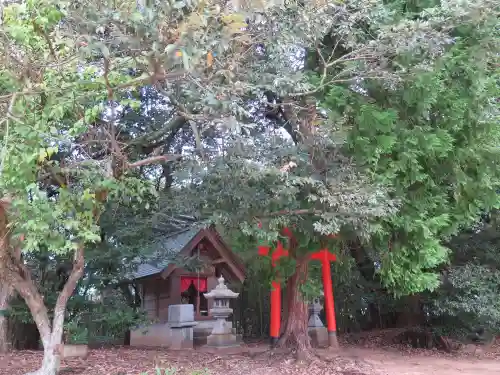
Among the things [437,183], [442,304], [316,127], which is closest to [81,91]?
[316,127]

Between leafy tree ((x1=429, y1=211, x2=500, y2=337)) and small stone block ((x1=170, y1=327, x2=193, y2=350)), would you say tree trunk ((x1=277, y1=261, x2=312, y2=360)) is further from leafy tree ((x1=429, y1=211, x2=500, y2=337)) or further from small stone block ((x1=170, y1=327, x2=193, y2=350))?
leafy tree ((x1=429, y1=211, x2=500, y2=337))

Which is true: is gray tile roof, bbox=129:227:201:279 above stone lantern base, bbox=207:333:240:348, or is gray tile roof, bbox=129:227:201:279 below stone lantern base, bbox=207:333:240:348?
above

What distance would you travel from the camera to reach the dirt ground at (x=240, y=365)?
684cm

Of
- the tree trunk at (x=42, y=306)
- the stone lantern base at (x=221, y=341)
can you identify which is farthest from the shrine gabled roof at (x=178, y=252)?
the tree trunk at (x=42, y=306)

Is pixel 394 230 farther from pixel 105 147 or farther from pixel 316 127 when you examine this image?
pixel 105 147

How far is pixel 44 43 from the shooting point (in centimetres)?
548

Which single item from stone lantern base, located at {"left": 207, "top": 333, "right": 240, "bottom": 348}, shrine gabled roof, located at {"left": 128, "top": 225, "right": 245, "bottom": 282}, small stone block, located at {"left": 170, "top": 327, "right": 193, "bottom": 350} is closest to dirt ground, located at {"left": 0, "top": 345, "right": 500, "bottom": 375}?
small stone block, located at {"left": 170, "top": 327, "right": 193, "bottom": 350}

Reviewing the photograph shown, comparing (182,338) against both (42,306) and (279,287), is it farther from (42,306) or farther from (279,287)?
(42,306)

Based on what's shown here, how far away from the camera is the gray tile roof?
1027 cm

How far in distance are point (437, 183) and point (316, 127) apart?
2572 mm

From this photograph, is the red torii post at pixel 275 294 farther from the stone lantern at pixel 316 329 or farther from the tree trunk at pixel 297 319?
the stone lantern at pixel 316 329

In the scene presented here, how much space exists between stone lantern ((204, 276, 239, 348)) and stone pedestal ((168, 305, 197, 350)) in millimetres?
617

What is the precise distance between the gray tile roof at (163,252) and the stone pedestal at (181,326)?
125 cm

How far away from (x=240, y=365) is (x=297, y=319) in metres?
1.78
